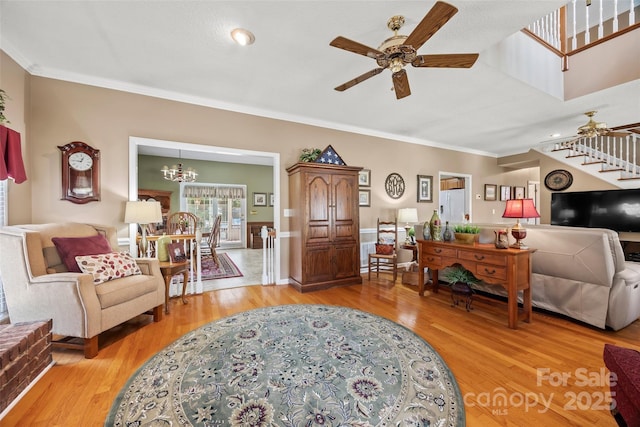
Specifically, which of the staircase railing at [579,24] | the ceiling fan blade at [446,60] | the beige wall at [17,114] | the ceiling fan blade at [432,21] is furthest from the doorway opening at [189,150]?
the staircase railing at [579,24]

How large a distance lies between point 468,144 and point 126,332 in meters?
6.96

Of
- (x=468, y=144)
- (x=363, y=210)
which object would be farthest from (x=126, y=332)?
(x=468, y=144)

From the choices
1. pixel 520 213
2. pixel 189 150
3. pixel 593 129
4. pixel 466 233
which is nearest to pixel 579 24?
pixel 593 129

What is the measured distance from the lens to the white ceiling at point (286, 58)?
2010mm

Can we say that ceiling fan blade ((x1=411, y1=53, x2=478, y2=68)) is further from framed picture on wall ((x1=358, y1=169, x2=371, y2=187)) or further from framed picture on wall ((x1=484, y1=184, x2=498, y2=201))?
framed picture on wall ((x1=484, y1=184, x2=498, y2=201))

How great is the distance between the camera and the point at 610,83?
3.10 metres

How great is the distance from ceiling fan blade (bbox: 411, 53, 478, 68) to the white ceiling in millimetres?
375

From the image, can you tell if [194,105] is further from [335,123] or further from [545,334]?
[545,334]

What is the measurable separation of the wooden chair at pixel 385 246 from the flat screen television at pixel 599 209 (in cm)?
393

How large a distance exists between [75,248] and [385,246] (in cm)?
394

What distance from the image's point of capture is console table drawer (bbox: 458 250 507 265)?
2.53 m

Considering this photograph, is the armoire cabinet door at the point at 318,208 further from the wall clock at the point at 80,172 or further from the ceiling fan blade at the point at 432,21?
the wall clock at the point at 80,172

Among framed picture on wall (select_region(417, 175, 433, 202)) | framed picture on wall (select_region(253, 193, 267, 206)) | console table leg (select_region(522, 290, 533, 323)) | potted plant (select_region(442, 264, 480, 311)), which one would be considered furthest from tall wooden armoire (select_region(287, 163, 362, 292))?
framed picture on wall (select_region(253, 193, 267, 206))

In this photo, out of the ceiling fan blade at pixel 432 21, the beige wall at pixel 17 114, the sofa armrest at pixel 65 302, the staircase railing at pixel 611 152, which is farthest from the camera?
the staircase railing at pixel 611 152
